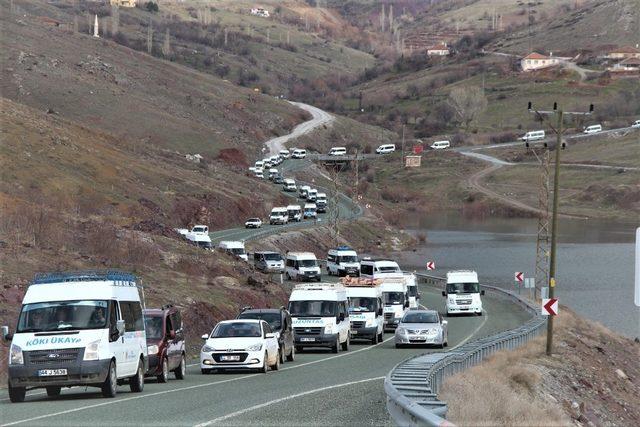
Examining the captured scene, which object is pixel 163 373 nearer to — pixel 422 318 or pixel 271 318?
pixel 271 318

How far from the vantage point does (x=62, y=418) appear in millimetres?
20719

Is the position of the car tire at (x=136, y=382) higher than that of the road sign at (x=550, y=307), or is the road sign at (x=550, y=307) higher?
the road sign at (x=550, y=307)

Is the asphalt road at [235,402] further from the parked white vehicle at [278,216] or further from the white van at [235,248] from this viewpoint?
the parked white vehicle at [278,216]

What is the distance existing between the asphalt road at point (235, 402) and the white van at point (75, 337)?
0.43 m

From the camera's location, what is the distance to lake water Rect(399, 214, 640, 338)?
8388 cm

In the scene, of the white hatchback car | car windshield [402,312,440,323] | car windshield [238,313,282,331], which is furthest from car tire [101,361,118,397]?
car windshield [402,312,440,323]

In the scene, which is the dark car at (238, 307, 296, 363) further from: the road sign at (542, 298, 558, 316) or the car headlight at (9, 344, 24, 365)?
the car headlight at (9, 344, 24, 365)

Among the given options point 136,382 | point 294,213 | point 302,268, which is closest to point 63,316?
point 136,382

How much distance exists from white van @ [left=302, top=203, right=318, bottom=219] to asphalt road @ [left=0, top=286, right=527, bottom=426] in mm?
95198

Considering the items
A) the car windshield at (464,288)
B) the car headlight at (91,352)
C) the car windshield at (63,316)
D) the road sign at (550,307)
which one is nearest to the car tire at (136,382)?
the car windshield at (63,316)

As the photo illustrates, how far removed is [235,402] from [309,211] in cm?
10877

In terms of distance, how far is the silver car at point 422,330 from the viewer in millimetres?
45438

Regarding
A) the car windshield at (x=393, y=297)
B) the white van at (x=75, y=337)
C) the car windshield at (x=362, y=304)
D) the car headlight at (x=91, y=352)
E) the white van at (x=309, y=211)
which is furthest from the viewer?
the white van at (x=309, y=211)

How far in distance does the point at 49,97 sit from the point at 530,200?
245 ft
